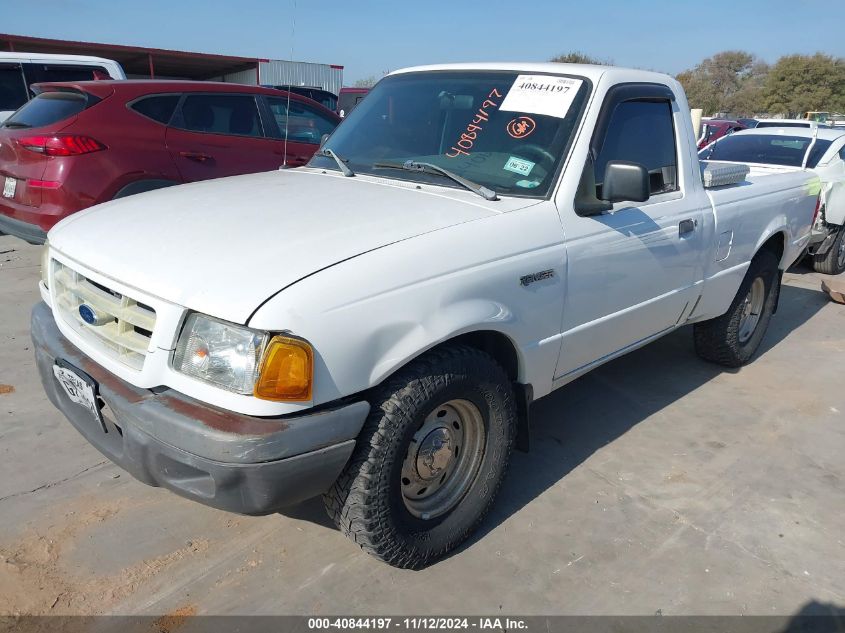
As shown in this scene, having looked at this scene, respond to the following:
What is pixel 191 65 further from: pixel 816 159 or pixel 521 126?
pixel 521 126

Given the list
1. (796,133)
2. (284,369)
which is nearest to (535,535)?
(284,369)

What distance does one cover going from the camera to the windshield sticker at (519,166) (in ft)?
9.73

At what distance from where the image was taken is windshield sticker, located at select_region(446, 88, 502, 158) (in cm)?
315

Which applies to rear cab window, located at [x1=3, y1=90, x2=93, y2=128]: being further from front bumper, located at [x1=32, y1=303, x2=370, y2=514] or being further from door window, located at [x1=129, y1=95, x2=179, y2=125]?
front bumper, located at [x1=32, y1=303, x2=370, y2=514]

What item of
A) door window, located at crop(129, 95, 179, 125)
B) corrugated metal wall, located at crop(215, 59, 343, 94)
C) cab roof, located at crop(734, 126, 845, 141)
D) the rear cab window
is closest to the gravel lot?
the rear cab window

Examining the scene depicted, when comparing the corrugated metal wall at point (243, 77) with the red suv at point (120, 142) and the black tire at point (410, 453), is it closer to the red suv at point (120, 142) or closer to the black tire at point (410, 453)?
the red suv at point (120, 142)

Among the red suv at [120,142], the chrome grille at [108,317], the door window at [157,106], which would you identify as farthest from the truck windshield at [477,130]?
the door window at [157,106]

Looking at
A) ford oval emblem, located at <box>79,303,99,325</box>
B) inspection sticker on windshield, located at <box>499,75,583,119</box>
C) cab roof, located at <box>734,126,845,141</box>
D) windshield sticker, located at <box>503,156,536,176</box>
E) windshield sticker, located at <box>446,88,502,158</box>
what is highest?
inspection sticker on windshield, located at <box>499,75,583,119</box>

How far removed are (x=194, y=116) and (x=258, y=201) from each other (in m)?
4.02

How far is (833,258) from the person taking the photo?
8.05 meters

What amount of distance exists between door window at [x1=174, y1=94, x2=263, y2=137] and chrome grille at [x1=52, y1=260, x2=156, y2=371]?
3.92 meters

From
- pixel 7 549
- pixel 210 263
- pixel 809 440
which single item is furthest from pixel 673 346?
→ pixel 7 549

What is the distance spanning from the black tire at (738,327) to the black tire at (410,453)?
2.45 metres

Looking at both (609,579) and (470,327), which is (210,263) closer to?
(470,327)
